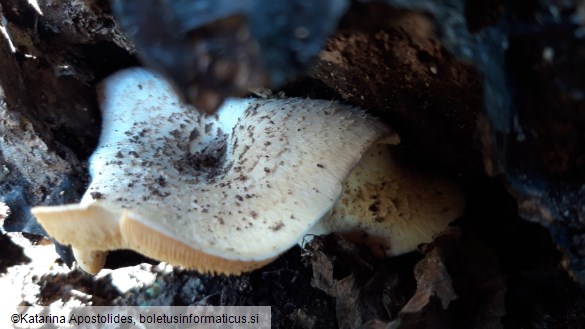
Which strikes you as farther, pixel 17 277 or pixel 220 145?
pixel 17 277

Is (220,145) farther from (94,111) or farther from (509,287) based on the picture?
(509,287)

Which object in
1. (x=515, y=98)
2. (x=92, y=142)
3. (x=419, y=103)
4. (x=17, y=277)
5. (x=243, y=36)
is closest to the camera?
(x=243, y=36)

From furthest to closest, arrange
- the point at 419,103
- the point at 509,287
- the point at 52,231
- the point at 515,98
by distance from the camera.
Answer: the point at 509,287
the point at 419,103
the point at 52,231
the point at 515,98

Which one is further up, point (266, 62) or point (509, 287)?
point (266, 62)

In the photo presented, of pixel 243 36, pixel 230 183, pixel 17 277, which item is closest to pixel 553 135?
pixel 243 36
